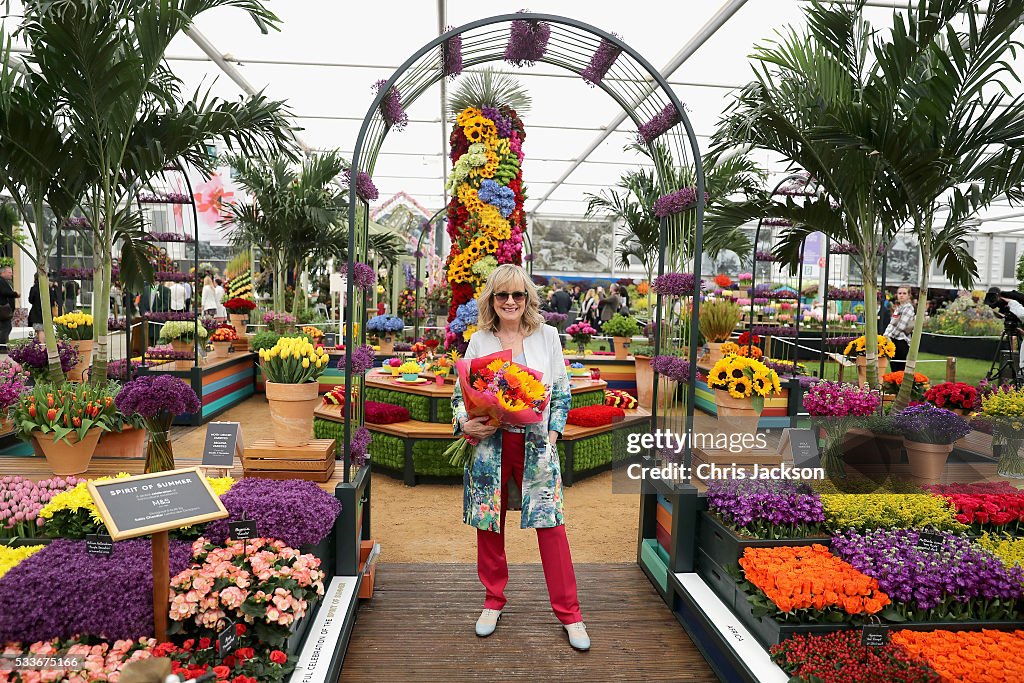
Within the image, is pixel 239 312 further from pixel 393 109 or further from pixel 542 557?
pixel 542 557

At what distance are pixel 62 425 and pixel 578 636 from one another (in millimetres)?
2930

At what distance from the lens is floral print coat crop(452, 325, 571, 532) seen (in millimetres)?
2795

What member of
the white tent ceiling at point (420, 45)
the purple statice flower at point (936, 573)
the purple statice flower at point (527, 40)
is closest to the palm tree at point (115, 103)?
the white tent ceiling at point (420, 45)

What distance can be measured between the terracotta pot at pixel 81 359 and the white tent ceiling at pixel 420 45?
8.87ft

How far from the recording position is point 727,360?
14.4ft

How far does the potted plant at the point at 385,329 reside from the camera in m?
9.34

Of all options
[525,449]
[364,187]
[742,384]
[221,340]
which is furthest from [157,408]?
[221,340]

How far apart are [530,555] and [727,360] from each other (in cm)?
170

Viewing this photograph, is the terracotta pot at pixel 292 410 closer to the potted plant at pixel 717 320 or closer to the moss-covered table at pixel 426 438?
the moss-covered table at pixel 426 438

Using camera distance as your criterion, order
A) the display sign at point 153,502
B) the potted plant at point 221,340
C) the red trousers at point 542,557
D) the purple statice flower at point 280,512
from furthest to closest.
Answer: the potted plant at point 221,340, the red trousers at point 542,557, the purple statice flower at point 280,512, the display sign at point 153,502

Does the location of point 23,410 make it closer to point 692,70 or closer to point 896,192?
point 896,192

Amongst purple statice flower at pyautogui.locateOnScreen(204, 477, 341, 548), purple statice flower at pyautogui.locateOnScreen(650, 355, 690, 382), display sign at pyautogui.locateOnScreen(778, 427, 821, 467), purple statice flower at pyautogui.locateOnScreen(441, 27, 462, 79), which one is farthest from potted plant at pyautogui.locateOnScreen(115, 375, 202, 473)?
display sign at pyautogui.locateOnScreen(778, 427, 821, 467)

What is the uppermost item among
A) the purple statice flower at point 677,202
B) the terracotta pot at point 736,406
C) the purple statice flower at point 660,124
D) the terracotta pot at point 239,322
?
the purple statice flower at point 660,124

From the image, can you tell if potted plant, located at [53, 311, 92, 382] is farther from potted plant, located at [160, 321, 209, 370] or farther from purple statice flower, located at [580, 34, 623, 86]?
purple statice flower, located at [580, 34, 623, 86]
